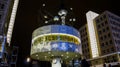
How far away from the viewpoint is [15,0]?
48.6 metres

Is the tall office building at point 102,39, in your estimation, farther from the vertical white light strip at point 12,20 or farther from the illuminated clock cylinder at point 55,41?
the vertical white light strip at point 12,20

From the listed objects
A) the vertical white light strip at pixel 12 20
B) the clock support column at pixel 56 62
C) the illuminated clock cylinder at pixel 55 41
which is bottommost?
the clock support column at pixel 56 62

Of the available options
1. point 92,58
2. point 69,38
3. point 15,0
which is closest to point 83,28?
point 92,58

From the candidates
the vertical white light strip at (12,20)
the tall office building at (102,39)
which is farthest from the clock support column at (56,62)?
the tall office building at (102,39)

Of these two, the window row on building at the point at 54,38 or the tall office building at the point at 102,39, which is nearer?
the window row on building at the point at 54,38

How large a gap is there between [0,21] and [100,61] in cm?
3463

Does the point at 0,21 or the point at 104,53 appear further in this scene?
the point at 104,53

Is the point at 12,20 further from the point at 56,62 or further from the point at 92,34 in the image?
the point at 92,34

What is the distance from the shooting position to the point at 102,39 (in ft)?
167

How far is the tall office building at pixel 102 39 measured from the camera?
45088 millimetres

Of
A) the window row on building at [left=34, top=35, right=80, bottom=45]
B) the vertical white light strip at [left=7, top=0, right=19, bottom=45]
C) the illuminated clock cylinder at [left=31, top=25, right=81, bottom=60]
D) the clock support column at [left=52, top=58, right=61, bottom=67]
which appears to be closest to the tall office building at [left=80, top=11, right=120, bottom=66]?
the clock support column at [left=52, top=58, right=61, bottom=67]

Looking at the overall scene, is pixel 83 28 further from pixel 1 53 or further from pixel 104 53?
pixel 1 53

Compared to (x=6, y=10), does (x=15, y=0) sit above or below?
above

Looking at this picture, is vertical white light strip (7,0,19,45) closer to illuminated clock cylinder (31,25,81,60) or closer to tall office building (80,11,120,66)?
illuminated clock cylinder (31,25,81,60)
